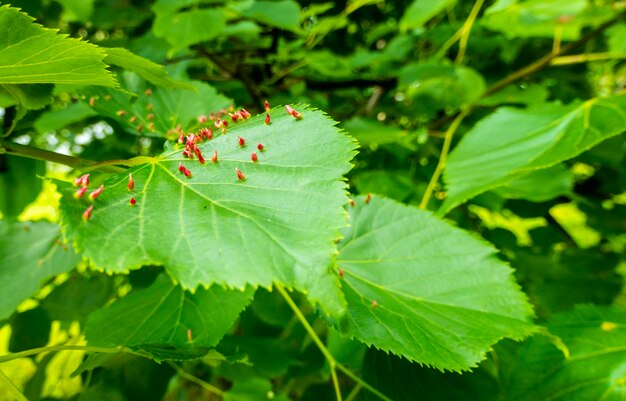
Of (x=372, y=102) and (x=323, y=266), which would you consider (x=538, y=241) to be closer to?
(x=372, y=102)

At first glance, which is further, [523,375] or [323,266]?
[523,375]

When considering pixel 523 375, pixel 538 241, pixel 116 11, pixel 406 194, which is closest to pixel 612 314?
pixel 523 375

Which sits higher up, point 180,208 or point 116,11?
point 180,208

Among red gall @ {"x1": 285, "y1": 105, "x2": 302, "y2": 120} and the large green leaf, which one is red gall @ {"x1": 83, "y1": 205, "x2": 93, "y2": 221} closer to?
the large green leaf

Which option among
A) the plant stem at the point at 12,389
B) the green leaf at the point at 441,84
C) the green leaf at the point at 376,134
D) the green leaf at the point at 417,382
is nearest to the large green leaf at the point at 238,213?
the plant stem at the point at 12,389

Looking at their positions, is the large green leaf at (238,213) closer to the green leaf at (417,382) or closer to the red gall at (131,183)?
the red gall at (131,183)

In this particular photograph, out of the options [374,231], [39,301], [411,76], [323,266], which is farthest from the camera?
[411,76]

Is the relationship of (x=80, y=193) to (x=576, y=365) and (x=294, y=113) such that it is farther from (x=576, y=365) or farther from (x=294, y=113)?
(x=576, y=365)
